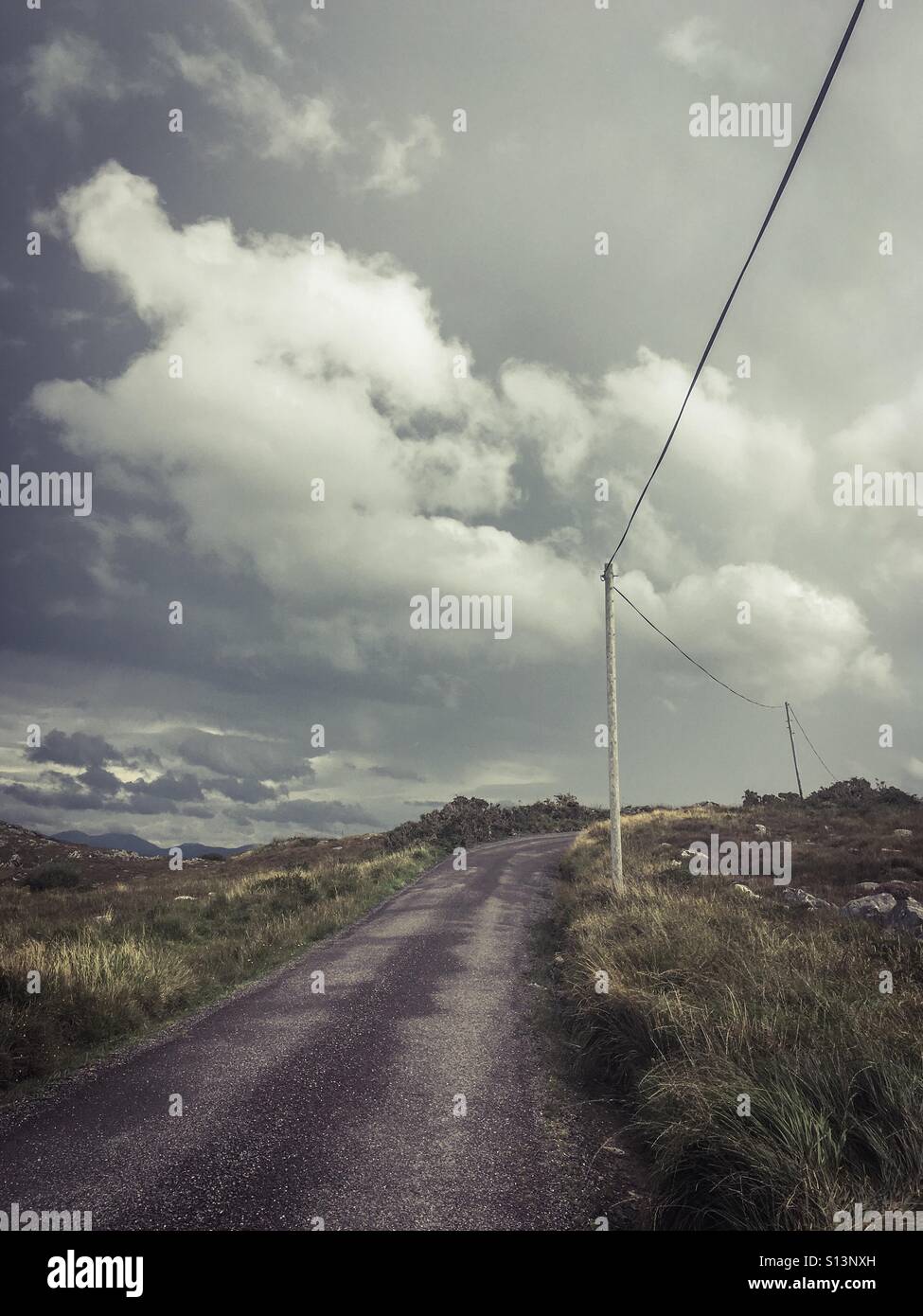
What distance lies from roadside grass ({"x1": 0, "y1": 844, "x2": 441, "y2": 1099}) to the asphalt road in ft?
2.15

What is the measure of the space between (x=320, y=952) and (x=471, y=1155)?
8342mm

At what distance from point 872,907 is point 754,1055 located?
8627 mm

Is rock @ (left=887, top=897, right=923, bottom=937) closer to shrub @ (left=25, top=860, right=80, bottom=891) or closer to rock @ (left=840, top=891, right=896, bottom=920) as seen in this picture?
rock @ (left=840, top=891, right=896, bottom=920)

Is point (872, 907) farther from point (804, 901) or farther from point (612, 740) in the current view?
point (612, 740)

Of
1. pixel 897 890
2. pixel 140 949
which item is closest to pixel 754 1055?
pixel 140 949

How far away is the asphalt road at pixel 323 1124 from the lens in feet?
14.0

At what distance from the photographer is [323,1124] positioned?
546 centimetres

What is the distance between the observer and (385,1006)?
8.83 m

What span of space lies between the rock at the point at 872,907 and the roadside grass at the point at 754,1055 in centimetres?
104
